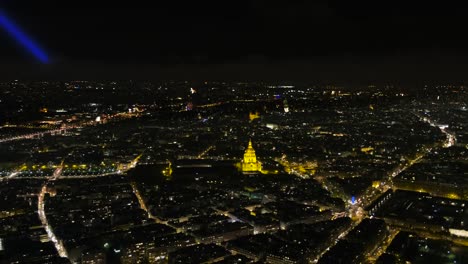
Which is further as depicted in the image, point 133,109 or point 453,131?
point 133,109

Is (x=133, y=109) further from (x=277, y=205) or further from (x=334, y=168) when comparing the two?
(x=277, y=205)

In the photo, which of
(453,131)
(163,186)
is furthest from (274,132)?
(163,186)

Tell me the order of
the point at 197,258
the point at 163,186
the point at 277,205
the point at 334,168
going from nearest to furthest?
the point at 197,258 → the point at 277,205 → the point at 163,186 → the point at 334,168

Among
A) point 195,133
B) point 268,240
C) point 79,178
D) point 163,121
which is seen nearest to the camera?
point 268,240

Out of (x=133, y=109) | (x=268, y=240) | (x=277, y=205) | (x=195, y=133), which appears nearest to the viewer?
(x=268, y=240)

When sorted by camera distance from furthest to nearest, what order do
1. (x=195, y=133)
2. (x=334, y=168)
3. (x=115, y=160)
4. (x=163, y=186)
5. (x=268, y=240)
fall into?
(x=195, y=133)
(x=115, y=160)
(x=334, y=168)
(x=163, y=186)
(x=268, y=240)

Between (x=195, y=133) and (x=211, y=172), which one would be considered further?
(x=195, y=133)

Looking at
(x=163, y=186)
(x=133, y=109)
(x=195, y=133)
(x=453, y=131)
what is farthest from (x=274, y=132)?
(x=133, y=109)

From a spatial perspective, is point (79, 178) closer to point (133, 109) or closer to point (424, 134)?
point (424, 134)
